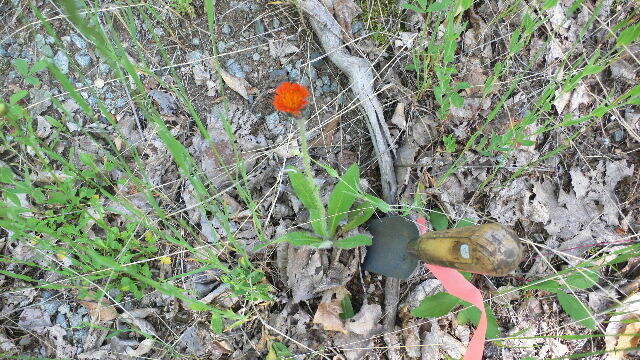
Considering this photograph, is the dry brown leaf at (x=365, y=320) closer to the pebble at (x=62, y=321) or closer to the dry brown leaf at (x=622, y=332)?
the dry brown leaf at (x=622, y=332)

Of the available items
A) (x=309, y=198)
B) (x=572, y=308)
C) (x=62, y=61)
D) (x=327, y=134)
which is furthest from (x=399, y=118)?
(x=62, y=61)

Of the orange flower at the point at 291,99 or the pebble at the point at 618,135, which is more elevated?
the orange flower at the point at 291,99

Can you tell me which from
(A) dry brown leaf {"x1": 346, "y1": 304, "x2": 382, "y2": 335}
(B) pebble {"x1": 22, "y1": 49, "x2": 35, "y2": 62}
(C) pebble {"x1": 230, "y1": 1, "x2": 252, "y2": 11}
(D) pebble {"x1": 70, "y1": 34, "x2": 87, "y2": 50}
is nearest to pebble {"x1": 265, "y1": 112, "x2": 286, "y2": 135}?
(C) pebble {"x1": 230, "y1": 1, "x2": 252, "y2": 11}

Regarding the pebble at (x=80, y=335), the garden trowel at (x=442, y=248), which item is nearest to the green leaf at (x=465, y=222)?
the garden trowel at (x=442, y=248)

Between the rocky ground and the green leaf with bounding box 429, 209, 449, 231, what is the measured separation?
0.05m

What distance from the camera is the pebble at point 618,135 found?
2401 millimetres

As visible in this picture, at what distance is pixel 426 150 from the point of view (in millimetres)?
2285

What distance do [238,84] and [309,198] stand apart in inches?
32.3

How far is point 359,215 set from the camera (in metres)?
1.97

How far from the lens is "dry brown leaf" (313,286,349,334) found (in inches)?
79.5

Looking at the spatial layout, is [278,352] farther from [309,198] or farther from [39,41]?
[39,41]

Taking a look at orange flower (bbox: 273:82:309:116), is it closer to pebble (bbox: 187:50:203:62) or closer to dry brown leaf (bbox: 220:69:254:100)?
dry brown leaf (bbox: 220:69:254:100)

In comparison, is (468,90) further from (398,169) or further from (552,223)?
(552,223)

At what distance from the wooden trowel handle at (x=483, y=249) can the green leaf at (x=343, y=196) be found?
545 millimetres
